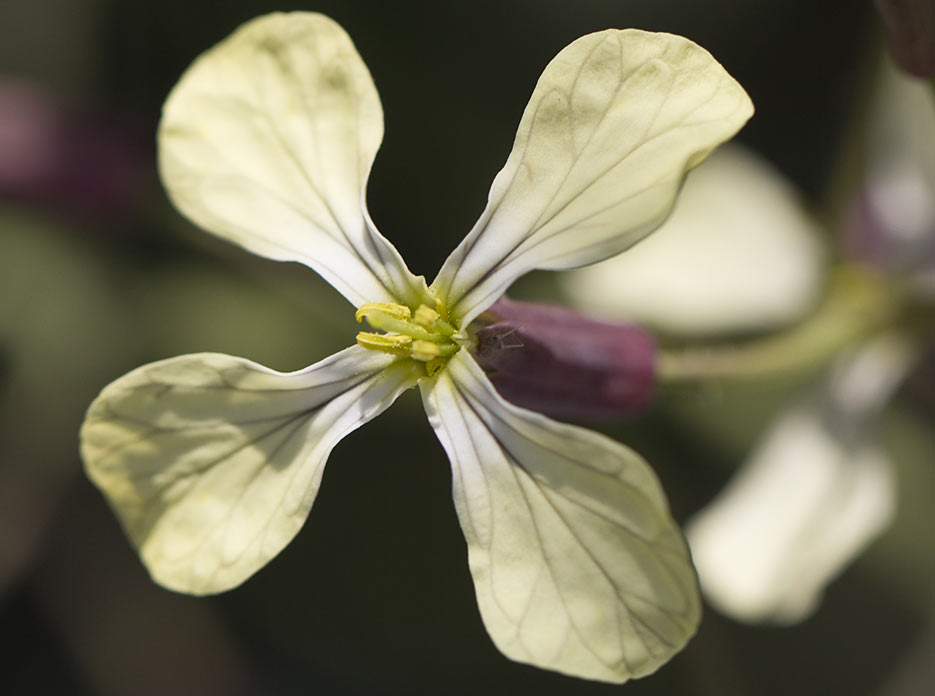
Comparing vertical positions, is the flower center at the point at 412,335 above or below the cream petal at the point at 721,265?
above

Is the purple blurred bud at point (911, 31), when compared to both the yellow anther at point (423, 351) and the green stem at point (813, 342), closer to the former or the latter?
the green stem at point (813, 342)

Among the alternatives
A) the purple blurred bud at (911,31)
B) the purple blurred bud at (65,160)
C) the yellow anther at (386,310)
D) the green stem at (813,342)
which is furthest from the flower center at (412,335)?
the purple blurred bud at (65,160)

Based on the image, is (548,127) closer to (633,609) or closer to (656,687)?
(633,609)

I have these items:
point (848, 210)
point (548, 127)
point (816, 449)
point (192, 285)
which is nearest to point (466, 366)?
point (548, 127)

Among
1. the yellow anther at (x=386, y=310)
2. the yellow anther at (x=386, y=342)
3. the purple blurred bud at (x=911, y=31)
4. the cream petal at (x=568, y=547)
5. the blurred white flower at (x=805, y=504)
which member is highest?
the purple blurred bud at (x=911, y=31)

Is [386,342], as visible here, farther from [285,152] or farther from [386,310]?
[285,152]

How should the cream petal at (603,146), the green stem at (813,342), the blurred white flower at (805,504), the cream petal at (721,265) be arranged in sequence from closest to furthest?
the cream petal at (603,146)
the green stem at (813,342)
the blurred white flower at (805,504)
the cream petal at (721,265)

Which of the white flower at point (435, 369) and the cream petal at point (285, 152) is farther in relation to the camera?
the cream petal at point (285, 152)
